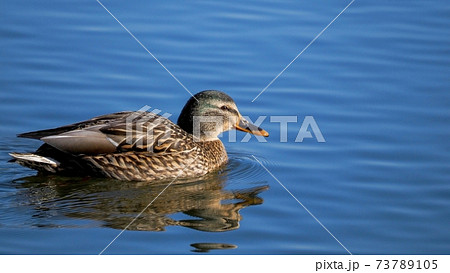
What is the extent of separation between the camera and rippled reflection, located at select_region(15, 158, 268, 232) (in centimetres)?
921

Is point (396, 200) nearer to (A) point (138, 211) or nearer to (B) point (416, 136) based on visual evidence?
(B) point (416, 136)

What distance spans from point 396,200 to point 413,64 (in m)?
4.06

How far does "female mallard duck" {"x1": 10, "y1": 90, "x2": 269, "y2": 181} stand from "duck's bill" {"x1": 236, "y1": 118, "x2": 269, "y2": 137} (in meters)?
0.07

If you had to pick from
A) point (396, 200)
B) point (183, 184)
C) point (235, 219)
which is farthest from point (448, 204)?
point (183, 184)

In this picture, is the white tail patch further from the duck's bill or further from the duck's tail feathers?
the duck's bill

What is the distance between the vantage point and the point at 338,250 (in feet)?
28.5

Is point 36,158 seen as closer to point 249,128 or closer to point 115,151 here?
point 115,151

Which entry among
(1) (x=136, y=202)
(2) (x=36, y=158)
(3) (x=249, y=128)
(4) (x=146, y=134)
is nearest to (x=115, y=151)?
(4) (x=146, y=134)

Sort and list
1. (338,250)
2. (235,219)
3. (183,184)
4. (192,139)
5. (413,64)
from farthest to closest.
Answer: (413,64), (192,139), (183,184), (235,219), (338,250)

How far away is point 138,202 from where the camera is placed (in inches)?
388

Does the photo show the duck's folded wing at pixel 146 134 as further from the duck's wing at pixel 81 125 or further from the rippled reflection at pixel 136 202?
the rippled reflection at pixel 136 202

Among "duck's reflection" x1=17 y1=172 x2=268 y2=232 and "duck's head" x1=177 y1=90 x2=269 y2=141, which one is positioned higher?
"duck's head" x1=177 y1=90 x2=269 y2=141

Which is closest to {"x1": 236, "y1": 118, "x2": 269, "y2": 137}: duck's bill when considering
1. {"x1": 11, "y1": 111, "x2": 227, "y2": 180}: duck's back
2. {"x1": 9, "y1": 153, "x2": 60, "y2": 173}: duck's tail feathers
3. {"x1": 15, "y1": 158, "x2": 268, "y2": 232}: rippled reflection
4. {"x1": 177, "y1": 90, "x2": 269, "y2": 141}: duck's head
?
{"x1": 177, "y1": 90, "x2": 269, "y2": 141}: duck's head

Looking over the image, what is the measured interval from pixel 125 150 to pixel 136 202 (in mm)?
1146
